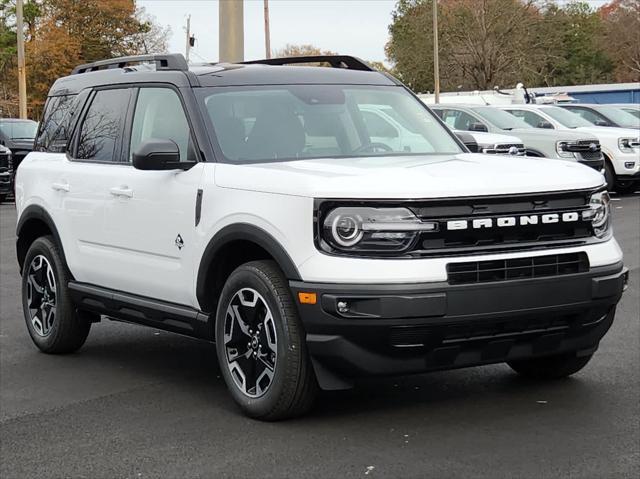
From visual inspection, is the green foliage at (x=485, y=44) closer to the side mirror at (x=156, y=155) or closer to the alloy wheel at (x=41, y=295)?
the alloy wheel at (x=41, y=295)

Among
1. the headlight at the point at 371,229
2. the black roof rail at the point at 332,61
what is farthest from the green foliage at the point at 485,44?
the headlight at the point at 371,229

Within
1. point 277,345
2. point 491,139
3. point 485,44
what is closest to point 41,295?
point 277,345

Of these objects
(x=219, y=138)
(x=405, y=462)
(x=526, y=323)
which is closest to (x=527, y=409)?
(x=526, y=323)

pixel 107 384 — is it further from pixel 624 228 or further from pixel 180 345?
pixel 624 228

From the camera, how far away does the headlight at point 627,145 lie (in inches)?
869

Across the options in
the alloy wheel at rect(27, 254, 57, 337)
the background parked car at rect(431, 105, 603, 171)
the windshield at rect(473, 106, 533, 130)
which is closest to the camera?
the alloy wheel at rect(27, 254, 57, 337)

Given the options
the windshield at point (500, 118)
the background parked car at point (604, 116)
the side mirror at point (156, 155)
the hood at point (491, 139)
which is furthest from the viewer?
the background parked car at point (604, 116)

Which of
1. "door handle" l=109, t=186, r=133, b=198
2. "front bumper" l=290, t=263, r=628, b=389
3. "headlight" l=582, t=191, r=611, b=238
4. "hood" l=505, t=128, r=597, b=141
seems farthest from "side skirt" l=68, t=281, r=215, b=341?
"hood" l=505, t=128, r=597, b=141

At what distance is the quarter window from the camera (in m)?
6.68

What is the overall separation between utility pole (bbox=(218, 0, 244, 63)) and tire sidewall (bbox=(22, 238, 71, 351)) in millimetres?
8385

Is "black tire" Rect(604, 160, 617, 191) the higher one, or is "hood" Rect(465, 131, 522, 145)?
"hood" Rect(465, 131, 522, 145)

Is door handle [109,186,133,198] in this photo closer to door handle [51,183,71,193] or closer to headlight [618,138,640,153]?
door handle [51,183,71,193]

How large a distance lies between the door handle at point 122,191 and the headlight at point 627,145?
16.5 m

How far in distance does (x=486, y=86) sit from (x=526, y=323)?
222 feet
